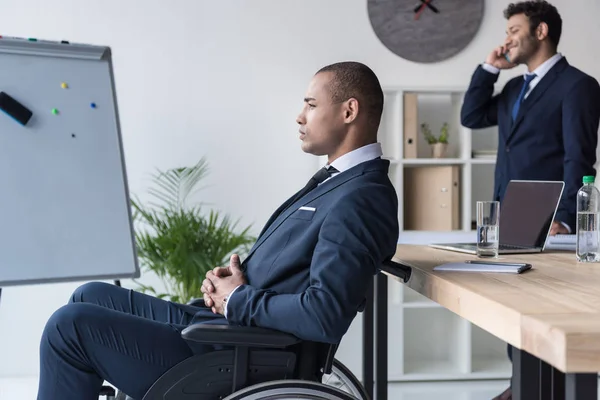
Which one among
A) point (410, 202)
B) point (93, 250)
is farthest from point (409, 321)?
point (93, 250)

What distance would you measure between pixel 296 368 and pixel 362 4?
2.83m

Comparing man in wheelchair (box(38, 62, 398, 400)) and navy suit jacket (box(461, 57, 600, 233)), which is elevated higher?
navy suit jacket (box(461, 57, 600, 233))

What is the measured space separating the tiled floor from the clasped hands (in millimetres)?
→ 1896

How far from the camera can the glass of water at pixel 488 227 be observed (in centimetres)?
192

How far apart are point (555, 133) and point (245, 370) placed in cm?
175

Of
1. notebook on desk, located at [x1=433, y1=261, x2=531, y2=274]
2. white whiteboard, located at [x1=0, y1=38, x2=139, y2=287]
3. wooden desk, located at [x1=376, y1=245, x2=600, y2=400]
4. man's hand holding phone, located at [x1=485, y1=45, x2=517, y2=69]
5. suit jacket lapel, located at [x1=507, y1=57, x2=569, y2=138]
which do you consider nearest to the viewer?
wooden desk, located at [x1=376, y1=245, x2=600, y2=400]

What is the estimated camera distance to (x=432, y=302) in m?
3.74

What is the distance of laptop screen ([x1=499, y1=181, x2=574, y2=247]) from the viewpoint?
2.06 metres

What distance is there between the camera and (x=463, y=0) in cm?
402

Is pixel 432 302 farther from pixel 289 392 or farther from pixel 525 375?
pixel 525 375

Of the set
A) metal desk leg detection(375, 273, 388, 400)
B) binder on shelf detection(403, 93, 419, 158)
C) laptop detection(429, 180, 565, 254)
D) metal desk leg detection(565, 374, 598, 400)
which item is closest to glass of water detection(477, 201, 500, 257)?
laptop detection(429, 180, 565, 254)

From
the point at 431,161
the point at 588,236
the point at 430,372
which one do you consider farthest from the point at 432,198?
the point at 588,236

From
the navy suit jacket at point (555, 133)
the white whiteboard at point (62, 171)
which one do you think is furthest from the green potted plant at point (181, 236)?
the navy suit jacket at point (555, 133)

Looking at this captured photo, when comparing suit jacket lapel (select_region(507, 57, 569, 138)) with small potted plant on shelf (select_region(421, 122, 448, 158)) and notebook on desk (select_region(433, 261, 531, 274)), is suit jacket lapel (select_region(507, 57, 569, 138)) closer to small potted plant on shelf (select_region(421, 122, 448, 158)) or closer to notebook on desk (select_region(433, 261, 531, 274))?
small potted plant on shelf (select_region(421, 122, 448, 158))
